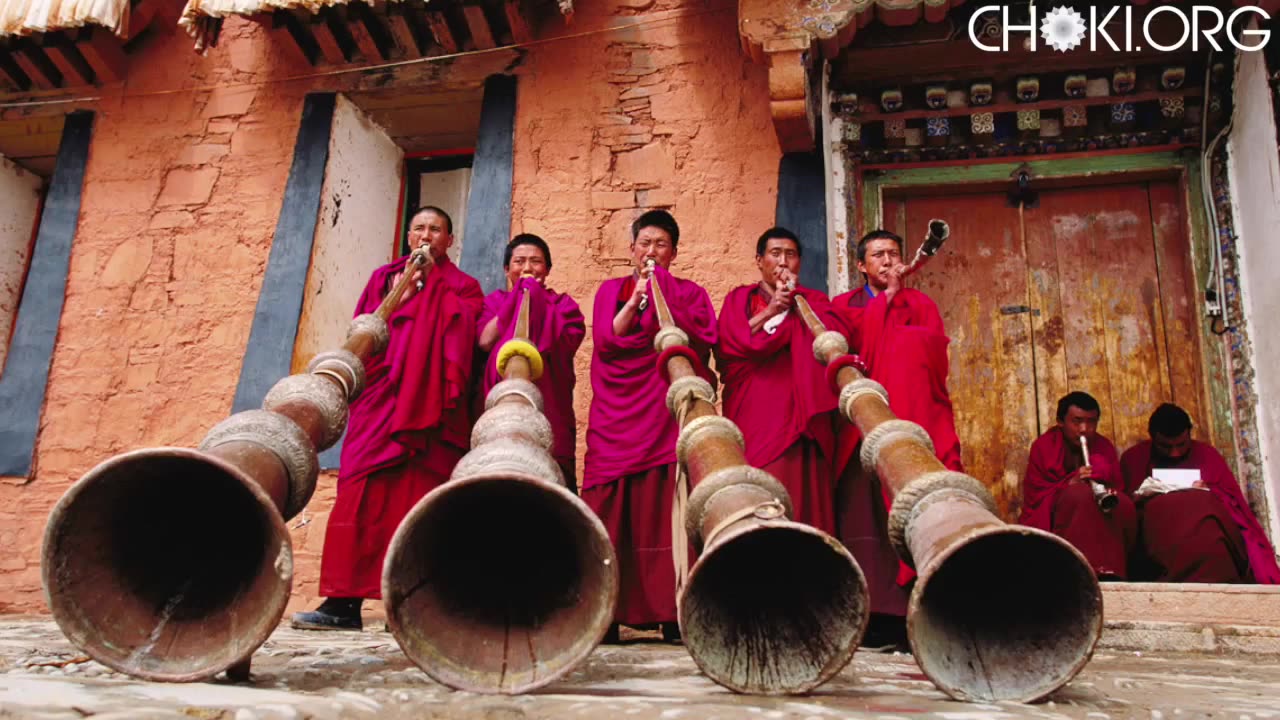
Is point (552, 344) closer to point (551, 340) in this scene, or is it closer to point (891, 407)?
point (551, 340)

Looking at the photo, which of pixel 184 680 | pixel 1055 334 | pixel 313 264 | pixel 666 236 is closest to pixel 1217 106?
pixel 1055 334

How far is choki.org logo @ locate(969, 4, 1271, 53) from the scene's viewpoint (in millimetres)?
4832

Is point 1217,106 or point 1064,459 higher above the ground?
point 1217,106

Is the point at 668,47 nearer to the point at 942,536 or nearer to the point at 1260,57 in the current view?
the point at 1260,57

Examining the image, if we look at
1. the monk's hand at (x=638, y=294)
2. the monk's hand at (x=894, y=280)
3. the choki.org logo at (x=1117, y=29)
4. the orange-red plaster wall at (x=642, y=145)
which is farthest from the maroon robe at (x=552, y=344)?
the choki.org logo at (x=1117, y=29)

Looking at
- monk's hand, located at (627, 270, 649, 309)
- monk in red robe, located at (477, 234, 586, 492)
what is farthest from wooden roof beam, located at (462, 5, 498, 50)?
monk's hand, located at (627, 270, 649, 309)

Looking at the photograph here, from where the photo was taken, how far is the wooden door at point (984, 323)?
5176 mm

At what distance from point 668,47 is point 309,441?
13.9ft

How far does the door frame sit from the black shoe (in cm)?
278

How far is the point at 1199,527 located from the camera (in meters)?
4.21

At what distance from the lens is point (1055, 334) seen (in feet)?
17.4

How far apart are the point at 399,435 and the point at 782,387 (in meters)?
1.52

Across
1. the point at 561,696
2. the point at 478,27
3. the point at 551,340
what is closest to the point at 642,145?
the point at 478,27

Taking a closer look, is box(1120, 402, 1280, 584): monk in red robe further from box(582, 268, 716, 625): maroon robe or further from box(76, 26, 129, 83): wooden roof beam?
box(76, 26, 129, 83): wooden roof beam
